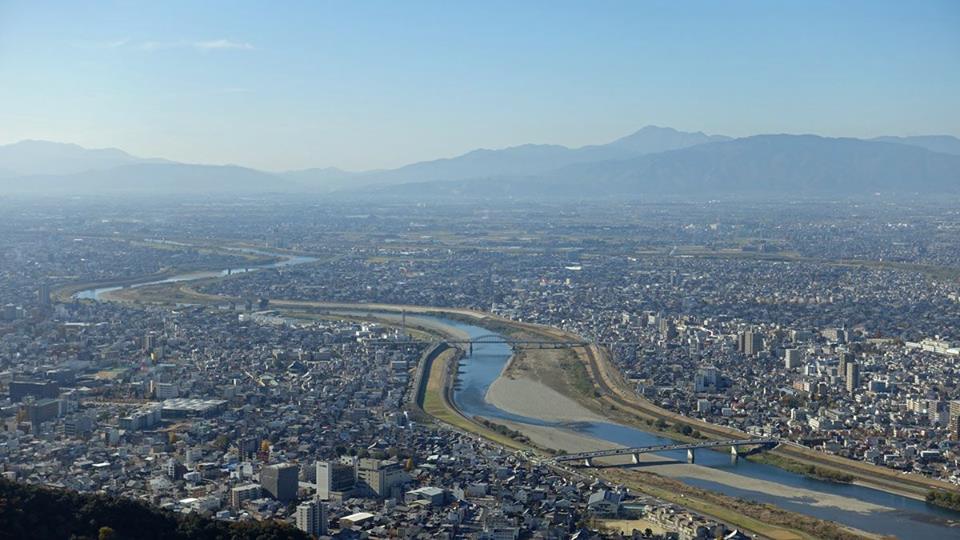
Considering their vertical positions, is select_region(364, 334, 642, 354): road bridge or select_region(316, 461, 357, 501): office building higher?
select_region(316, 461, 357, 501): office building

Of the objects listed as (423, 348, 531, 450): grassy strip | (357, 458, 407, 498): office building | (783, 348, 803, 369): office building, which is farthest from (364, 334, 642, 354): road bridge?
(357, 458, 407, 498): office building

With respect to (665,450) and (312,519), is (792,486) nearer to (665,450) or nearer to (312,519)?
(665,450)

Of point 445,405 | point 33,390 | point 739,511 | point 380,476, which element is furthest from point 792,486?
point 33,390

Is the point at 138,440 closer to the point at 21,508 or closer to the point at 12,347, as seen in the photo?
the point at 21,508

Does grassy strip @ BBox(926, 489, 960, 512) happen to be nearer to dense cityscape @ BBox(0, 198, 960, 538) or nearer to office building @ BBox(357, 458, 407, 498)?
dense cityscape @ BBox(0, 198, 960, 538)

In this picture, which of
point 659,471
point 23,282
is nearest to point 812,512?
point 659,471

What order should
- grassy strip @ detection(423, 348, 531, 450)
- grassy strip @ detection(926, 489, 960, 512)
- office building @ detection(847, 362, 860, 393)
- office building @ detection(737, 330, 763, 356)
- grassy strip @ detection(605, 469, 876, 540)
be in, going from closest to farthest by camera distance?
grassy strip @ detection(605, 469, 876, 540), grassy strip @ detection(926, 489, 960, 512), grassy strip @ detection(423, 348, 531, 450), office building @ detection(847, 362, 860, 393), office building @ detection(737, 330, 763, 356)
